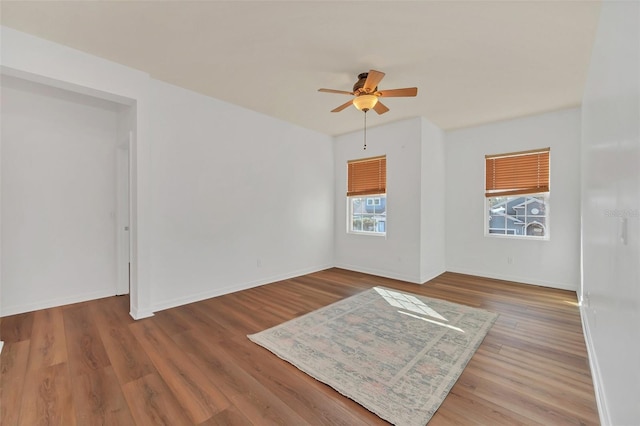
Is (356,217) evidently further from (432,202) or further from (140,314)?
(140,314)

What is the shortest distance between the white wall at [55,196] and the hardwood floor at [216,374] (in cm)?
38

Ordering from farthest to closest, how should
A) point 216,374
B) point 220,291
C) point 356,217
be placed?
point 356,217 → point 220,291 → point 216,374

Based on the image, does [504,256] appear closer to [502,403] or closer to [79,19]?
[502,403]

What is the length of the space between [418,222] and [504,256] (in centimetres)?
166

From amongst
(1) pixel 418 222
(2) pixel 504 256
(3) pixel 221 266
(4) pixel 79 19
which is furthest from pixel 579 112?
(4) pixel 79 19

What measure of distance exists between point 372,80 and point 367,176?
2.82m

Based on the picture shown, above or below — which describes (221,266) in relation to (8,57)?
below

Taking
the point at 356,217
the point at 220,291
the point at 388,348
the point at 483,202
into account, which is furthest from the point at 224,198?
the point at 483,202

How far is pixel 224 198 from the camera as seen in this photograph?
3.97 meters

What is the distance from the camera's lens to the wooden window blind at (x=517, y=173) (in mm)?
4340

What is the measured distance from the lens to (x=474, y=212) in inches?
196

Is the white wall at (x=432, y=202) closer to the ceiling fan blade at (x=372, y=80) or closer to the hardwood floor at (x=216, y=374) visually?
the hardwood floor at (x=216, y=374)

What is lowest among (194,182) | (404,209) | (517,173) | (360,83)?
(404,209)

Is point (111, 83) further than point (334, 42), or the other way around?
point (111, 83)
